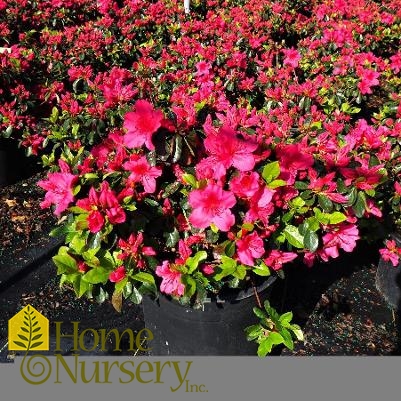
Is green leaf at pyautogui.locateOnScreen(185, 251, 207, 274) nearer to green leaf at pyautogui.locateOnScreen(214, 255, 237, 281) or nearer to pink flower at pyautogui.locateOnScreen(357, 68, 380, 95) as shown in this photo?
green leaf at pyautogui.locateOnScreen(214, 255, 237, 281)

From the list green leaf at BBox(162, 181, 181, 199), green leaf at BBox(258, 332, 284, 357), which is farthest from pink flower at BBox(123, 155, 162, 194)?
green leaf at BBox(258, 332, 284, 357)

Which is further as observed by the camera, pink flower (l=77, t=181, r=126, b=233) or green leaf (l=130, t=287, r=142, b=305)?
green leaf (l=130, t=287, r=142, b=305)

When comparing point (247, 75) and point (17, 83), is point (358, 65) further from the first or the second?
point (17, 83)

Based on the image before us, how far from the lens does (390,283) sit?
2.42 m

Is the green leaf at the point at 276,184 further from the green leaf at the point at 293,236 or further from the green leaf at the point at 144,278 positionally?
the green leaf at the point at 144,278

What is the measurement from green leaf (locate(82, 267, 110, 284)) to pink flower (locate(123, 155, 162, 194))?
0.33 meters

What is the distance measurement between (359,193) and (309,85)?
146cm

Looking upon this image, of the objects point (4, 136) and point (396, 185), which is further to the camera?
point (4, 136)

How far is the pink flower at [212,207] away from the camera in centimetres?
134

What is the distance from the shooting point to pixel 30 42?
12.3ft

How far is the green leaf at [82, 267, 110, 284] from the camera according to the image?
1464 mm

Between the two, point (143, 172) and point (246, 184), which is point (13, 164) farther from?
point (246, 184)

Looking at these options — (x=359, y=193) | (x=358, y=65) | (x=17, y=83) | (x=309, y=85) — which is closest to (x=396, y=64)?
(x=358, y=65)

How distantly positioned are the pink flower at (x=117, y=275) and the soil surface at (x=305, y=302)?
3.09 ft
